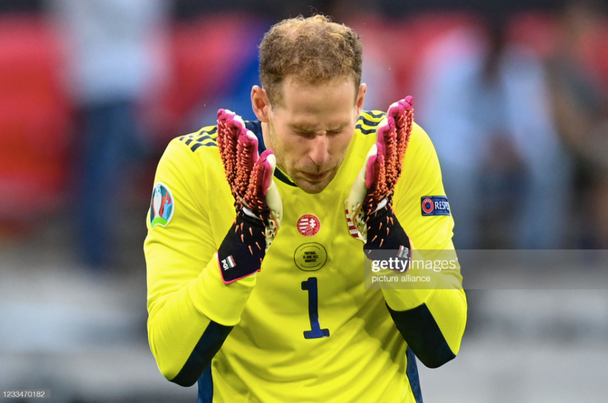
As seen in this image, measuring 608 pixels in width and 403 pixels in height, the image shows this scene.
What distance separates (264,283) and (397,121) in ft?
1.67

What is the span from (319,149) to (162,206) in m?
0.43

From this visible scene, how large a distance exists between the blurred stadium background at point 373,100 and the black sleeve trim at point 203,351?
193cm

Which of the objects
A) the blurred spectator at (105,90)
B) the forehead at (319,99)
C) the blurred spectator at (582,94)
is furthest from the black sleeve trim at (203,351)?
the blurred spectator at (582,94)

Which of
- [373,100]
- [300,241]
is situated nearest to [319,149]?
[300,241]

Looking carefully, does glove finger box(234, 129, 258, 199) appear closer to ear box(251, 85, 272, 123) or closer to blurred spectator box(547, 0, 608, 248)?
ear box(251, 85, 272, 123)

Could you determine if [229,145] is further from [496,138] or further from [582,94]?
[582,94]

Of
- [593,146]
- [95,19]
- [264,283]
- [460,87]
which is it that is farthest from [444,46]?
[264,283]

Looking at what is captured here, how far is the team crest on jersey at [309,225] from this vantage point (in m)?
1.79

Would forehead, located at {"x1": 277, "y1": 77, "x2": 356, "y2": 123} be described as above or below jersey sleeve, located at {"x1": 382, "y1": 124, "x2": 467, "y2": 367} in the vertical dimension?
above

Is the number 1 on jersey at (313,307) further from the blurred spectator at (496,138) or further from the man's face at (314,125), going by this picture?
the blurred spectator at (496,138)

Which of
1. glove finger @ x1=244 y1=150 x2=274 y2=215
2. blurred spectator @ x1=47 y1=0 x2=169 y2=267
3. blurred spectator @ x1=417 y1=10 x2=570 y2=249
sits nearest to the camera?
glove finger @ x1=244 y1=150 x2=274 y2=215

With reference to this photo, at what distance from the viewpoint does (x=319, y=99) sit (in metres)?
1.57

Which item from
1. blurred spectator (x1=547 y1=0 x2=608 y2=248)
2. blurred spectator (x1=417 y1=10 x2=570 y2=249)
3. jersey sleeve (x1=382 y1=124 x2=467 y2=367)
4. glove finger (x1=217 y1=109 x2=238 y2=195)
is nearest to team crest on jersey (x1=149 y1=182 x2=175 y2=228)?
glove finger (x1=217 y1=109 x2=238 y2=195)

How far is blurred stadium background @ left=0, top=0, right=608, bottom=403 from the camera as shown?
3.64 m
